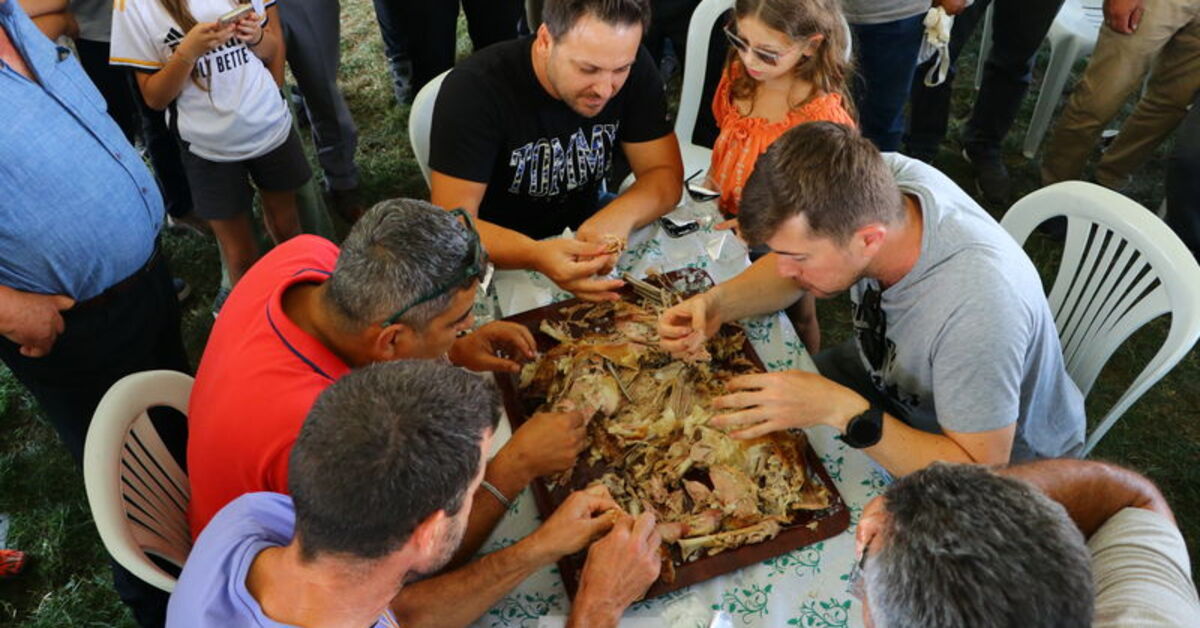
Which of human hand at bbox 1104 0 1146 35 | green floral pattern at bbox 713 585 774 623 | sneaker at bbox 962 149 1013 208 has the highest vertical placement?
human hand at bbox 1104 0 1146 35

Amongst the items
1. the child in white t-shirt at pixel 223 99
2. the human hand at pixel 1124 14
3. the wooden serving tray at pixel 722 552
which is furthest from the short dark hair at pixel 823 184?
the human hand at pixel 1124 14

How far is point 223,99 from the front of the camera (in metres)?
3.10

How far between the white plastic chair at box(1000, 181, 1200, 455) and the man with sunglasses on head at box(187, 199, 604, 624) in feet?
5.33

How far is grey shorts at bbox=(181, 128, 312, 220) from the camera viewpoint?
332 cm

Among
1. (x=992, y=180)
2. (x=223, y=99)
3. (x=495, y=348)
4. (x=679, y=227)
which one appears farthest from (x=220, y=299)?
(x=992, y=180)

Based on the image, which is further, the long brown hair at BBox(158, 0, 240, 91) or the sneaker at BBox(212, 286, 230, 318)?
the sneaker at BBox(212, 286, 230, 318)

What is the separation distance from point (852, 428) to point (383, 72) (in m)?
4.90

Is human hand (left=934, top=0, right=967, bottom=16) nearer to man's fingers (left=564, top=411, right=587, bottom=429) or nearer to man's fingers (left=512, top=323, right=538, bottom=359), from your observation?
man's fingers (left=512, top=323, right=538, bottom=359)

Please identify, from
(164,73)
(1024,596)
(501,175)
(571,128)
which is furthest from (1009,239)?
(164,73)

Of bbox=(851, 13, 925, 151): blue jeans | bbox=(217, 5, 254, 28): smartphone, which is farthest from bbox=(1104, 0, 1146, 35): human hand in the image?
bbox=(217, 5, 254, 28): smartphone

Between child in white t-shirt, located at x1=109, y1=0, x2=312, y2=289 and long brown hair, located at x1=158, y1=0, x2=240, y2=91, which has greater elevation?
long brown hair, located at x1=158, y1=0, x2=240, y2=91

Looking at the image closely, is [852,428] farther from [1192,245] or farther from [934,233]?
[1192,245]

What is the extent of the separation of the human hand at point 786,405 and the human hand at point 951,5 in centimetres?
269

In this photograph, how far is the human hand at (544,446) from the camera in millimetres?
1779
